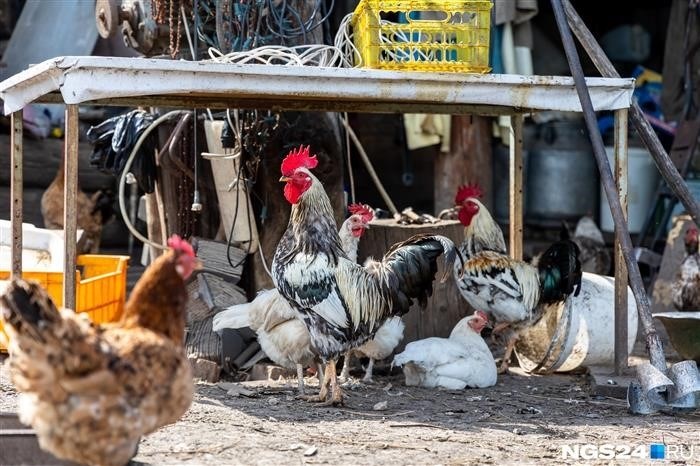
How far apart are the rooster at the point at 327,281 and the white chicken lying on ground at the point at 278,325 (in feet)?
0.80

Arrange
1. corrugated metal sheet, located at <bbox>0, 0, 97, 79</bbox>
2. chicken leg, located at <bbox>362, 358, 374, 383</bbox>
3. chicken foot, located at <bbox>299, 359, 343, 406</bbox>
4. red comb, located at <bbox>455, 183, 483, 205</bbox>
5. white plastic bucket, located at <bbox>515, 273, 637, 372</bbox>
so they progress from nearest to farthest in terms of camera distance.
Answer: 1. chicken foot, located at <bbox>299, 359, 343, 406</bbox>
2. chicken leg, located at <bbox>362, 358, 374, 383</bbox>
3. white plastic bucket, located at <bbox>515, 273, 637, 372</bbox>
4. red comb, located at <bbox>455, 183, 483, 205</bbox>
5. corrugated metal sheet, located at <bbox>0, 0, 97, 79</bbox>

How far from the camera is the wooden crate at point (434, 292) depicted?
8.16 meters

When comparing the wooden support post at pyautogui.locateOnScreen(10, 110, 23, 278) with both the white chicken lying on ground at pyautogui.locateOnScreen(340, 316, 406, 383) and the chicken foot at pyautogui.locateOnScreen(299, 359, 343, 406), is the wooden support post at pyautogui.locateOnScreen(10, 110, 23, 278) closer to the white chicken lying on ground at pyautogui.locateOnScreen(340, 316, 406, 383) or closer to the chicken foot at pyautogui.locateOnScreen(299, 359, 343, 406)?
the chicken foot at pyautogui.locateOnScreen(299, 359, 343, 406)

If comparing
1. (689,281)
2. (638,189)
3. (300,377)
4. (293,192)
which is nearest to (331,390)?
(300,377)

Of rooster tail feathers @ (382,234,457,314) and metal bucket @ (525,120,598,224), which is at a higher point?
metal bucket @ (525,120,598,224)

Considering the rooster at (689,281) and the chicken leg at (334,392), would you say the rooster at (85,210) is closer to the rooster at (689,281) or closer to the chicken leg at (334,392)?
the chicken leg at (334,392)

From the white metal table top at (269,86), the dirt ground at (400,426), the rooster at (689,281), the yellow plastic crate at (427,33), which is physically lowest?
the dirt ground at (400,426)

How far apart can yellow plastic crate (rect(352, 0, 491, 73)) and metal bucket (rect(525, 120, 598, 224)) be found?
484cm

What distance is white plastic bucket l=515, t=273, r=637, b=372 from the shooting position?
7.89 m

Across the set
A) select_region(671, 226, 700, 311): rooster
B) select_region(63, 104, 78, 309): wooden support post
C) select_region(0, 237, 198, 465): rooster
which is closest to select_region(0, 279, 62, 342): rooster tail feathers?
select_region(0, 237, 198, 465): rooster

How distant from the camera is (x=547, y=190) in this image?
38.4 ft

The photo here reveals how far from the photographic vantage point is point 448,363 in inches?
292

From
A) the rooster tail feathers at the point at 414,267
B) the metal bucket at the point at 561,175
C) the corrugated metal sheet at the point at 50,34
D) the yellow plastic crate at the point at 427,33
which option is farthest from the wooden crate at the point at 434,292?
the corrugated metal sheet at the point at 50,34

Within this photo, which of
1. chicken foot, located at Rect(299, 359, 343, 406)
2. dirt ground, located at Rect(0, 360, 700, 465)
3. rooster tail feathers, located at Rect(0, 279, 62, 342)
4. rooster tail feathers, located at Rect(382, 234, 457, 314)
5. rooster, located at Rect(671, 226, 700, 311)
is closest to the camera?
rooster tail feathers, located at Rect(0, 279, 62, 342)
